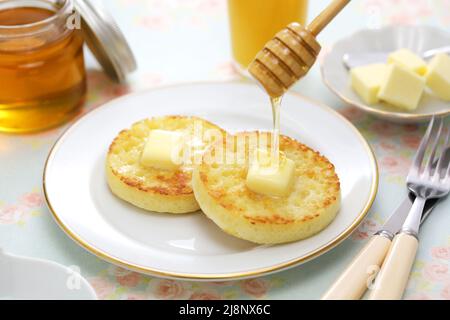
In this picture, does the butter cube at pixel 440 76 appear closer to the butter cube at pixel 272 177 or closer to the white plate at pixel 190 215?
the white plate at pixel 190 215

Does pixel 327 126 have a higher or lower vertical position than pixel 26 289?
higher

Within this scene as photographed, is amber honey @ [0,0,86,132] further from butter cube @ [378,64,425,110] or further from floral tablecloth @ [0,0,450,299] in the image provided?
butter cube @ [378,64,425,110]

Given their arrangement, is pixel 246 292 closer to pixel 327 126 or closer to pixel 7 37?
pixel 327 126

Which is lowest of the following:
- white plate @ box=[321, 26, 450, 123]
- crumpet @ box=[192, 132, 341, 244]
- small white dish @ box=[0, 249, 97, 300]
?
small white dish @ box=[0, 249, 97, 300]

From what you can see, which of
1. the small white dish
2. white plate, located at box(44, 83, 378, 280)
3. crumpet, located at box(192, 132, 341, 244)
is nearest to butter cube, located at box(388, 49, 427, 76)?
white plate, located at box(44, 83, 378, 280)

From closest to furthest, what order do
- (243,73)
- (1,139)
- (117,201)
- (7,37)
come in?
(117,201) → (7,37) → (1,139) → (243,73)

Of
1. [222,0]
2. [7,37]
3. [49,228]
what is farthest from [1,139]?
[222,0]

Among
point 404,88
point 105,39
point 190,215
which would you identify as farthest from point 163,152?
point 404,88

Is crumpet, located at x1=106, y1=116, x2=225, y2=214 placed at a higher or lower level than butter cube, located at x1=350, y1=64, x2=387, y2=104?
lower
